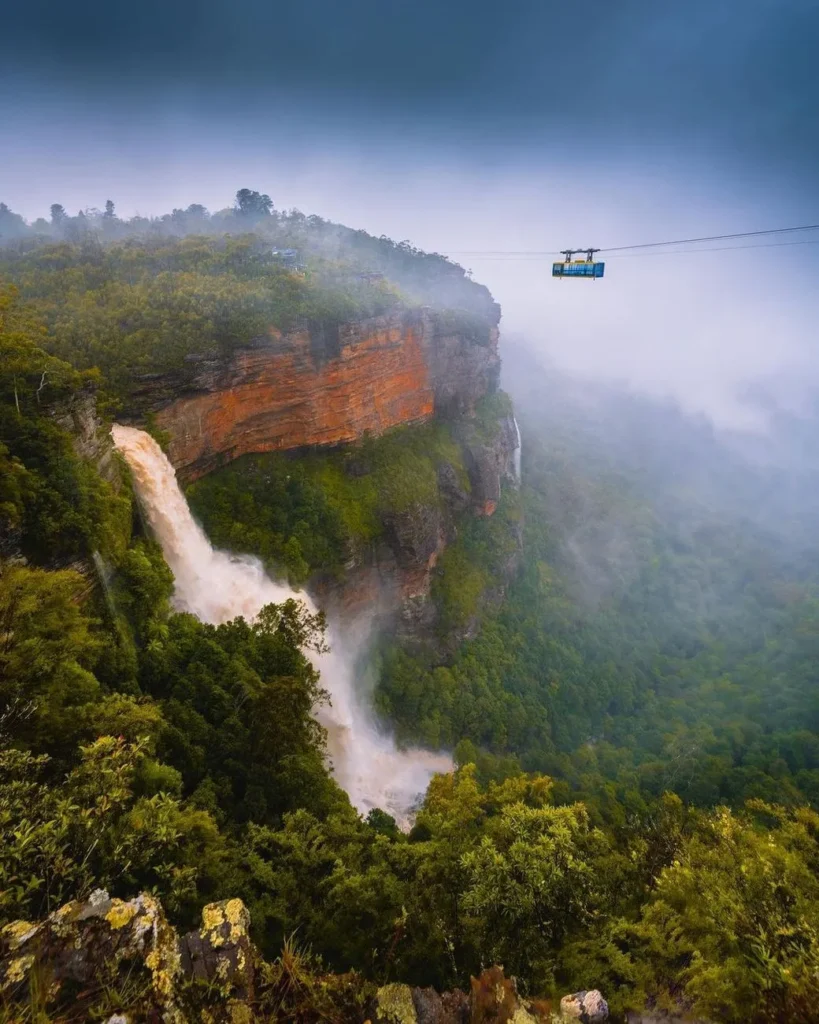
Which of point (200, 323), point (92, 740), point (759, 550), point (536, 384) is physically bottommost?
point (759, 550)

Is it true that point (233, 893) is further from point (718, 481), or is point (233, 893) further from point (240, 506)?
point (718, 481)

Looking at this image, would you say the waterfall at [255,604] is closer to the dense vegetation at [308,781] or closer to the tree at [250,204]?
the dense vegetation at [308,781]

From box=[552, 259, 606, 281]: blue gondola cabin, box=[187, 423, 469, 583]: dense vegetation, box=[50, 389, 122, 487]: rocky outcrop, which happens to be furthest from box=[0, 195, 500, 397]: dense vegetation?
box=[552, 259, 606, 281]: blue gondola cabin

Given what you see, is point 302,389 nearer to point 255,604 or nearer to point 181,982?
point 255,604

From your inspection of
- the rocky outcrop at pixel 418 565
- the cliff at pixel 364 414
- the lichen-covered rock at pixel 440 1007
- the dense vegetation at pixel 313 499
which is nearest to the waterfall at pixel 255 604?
the dense vegetation at pixel 313 499

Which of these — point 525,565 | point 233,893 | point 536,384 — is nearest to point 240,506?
point 233,893
